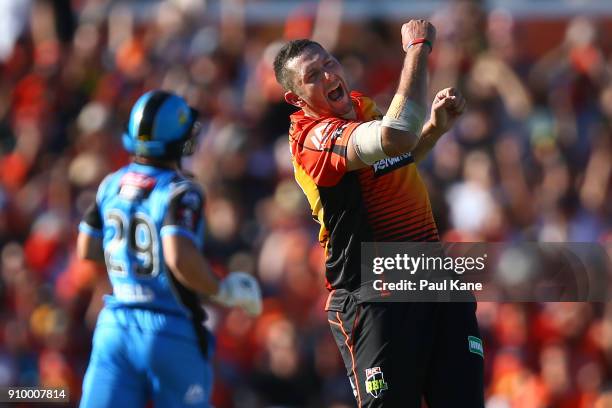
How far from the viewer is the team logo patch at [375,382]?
573 centimetres

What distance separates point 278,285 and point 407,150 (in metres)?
6.01

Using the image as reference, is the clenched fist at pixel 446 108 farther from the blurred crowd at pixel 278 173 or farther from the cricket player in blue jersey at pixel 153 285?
the blurred crowd at pixel 278 173

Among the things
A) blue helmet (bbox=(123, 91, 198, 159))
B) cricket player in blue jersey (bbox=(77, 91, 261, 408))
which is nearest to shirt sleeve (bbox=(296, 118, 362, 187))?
cricket player in blue jersey (bbox=(77, 91, 261, 408))

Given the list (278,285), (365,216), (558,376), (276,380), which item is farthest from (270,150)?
(365,216)

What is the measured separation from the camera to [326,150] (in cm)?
572

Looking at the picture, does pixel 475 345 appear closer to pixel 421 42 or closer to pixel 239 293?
pixel 421 42

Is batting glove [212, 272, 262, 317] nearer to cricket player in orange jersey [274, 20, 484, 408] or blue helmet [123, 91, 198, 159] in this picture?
blue helmet [123, 91, 198, 159]

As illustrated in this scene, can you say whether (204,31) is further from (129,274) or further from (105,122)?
(129,274)

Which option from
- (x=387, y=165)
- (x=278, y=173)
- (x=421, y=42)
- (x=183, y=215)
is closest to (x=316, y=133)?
(x=387, y=165)

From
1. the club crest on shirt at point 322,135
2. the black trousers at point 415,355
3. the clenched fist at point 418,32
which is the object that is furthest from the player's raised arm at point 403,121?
the black trousers at point 415,355

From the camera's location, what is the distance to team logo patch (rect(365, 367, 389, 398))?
5734 millimetres

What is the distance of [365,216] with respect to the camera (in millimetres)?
5883

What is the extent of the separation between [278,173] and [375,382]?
6.71 meters

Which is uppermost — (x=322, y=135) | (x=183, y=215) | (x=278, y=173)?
(x=278, y=173)
